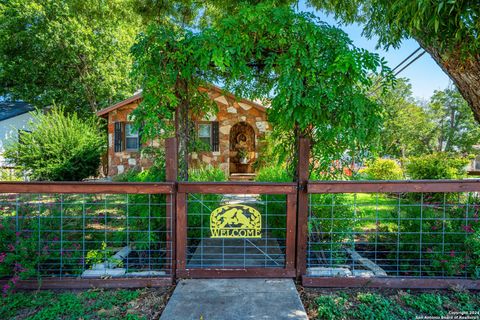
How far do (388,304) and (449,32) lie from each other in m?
2.87

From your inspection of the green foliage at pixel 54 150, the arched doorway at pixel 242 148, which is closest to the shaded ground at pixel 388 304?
the green foliage at pixel 54 150

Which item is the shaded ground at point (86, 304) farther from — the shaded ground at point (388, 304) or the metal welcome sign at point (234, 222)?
the shaded ground at point (388, 304)

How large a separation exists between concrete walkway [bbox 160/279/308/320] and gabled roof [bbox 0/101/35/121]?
16182 mm

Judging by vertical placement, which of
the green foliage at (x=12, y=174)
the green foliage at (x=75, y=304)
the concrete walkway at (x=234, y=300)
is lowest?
the green foliage at (x=75, y=304)

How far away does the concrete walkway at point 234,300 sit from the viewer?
2.32 meters

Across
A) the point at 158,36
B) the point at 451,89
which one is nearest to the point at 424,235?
the point at 158,36

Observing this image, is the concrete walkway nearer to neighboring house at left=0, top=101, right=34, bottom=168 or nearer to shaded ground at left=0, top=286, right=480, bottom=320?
shaded ground at left=0, top=286, right=480, bottom=320

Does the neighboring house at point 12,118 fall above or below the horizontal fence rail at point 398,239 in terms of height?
above

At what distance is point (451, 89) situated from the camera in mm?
14008

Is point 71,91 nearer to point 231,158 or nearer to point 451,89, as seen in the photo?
point 231,158

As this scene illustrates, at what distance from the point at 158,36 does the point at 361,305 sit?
3536mm

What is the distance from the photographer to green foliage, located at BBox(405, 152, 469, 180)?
20.7ft

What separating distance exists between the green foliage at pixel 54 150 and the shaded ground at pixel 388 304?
22.8 feet

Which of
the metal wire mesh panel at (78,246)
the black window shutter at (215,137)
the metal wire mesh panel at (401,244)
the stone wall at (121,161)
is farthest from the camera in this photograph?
the stone wall at (121,161)
